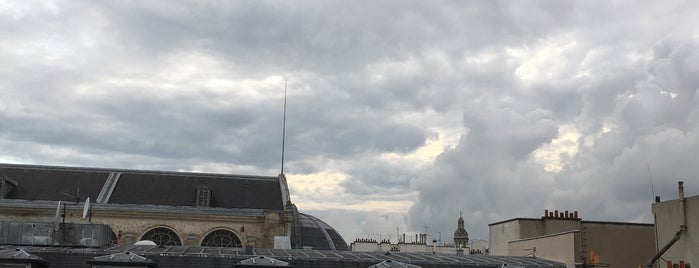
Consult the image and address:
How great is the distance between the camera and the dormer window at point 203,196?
4633 centimetres

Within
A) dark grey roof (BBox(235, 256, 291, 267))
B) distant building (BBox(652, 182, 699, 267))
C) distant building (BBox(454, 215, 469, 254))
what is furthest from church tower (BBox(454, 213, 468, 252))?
dark grey roof (BBox(235, 256, 291, 267))

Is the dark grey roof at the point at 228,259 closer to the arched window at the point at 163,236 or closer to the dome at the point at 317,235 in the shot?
the arched window at the point at 163,236

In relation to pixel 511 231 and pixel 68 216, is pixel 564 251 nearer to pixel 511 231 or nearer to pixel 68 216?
pixel 511 231

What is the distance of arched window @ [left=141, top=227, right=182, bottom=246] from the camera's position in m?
43.7

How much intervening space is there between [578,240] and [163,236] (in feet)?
87.3

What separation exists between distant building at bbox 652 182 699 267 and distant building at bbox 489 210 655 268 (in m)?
2.55

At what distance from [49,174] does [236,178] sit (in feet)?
42.2

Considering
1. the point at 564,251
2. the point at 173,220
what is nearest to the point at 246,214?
the point at 173,220

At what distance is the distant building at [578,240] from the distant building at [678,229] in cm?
255

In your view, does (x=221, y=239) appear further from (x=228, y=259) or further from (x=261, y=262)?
(x=261, y=262)

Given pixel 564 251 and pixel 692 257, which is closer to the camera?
pixel 692 257

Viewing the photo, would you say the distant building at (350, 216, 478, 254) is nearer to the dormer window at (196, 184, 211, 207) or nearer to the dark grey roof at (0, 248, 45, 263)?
the dormer window at (196, 184, 211, 207)

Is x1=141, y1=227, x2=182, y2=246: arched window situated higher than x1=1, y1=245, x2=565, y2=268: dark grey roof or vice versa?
x1=141, y1=227, x2=182, y2=246: arched window

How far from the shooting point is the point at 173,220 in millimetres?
44062
